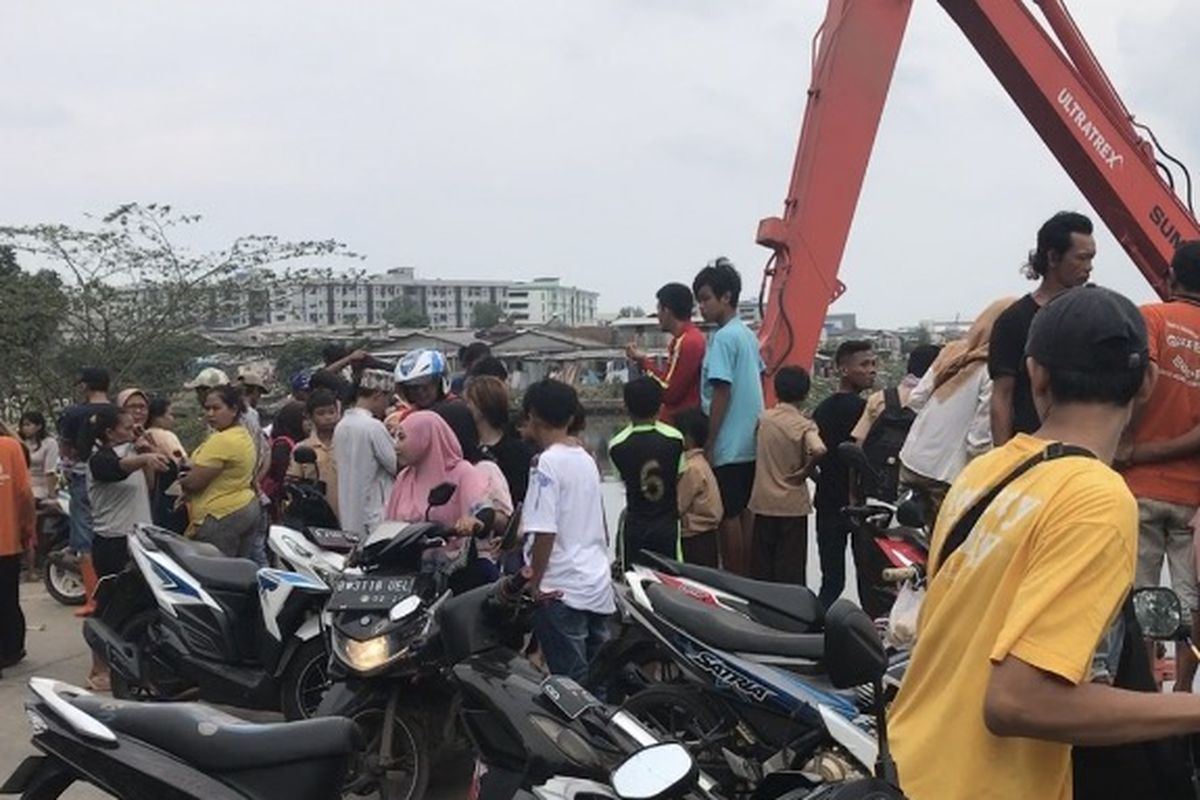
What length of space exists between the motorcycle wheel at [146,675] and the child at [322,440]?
60.5 inches

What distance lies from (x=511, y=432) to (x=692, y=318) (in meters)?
1.26

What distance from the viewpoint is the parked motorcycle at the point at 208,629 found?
201 inches

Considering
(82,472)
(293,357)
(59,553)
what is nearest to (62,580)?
(59,553)

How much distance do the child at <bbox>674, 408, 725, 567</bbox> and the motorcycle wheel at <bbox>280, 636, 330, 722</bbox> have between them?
177 centimetres

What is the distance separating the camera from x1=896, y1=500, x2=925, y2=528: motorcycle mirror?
4320mm

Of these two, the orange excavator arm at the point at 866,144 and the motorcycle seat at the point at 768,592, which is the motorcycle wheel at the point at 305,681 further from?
the orange excavator arm at the point at 866,144

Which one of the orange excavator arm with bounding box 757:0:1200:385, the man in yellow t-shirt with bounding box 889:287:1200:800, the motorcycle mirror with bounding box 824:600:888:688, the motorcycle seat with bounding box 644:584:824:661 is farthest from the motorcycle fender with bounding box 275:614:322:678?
the man in yellow t-shirt with bounding box 889:287:1200:800

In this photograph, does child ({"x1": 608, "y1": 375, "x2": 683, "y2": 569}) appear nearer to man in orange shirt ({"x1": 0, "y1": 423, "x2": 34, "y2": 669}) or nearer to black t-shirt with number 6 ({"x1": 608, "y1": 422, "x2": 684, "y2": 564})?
black t-shirt with number 6 ({"x1": 608, "y1": 422, "x2": 684, "y2": 564})

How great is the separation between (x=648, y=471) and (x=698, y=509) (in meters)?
0.64

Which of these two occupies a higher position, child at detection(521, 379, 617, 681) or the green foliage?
child at detection(521, 379, 617, 681)

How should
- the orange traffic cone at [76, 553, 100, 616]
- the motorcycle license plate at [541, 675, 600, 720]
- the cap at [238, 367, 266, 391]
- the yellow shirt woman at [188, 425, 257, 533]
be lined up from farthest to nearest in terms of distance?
the cap at [238, 367, 266, 391] → the yellow shirt woman at [188, 425, 257, 533] → the orange traffic cone at [76, 553, 100, 616] → the motorcycle license plate at [541, 675, 600, 720]

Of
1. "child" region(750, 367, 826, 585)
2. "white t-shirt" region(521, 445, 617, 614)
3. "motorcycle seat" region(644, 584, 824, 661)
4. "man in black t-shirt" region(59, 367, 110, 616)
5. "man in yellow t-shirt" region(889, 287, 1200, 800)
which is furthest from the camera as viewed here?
"man in black t-shirt" region(59, 367, 110, 616)

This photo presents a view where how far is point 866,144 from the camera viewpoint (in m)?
7.66

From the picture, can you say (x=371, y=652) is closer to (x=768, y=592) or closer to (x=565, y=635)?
(x=565, y=635)
